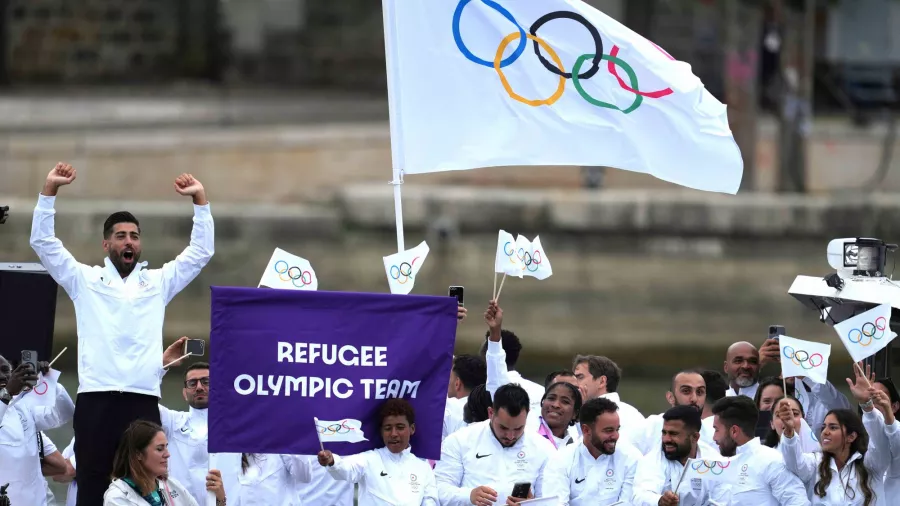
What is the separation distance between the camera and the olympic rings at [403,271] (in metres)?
11.6

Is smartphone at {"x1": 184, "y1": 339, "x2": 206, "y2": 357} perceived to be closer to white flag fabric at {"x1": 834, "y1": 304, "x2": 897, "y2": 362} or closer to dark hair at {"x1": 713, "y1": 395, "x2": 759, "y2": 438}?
dark hair at {"x1": 713, "y1": 395, "x2": 759, "y2": 438}

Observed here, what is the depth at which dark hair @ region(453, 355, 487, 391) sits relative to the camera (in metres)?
13.4

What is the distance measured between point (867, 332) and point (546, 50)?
273 cm

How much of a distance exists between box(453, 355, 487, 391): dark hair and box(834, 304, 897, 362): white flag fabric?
9.58 ft

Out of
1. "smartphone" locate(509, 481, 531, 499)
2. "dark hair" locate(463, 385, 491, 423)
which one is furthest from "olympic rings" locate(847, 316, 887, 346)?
"dark hair" locate(463, 385, 491, 423)

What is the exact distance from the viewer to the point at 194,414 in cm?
1223

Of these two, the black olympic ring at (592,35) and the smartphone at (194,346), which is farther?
the black olympic ring at (592,35)

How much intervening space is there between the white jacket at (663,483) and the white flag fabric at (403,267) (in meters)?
1.76

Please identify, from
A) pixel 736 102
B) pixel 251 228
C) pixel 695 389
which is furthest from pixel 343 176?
pixel 695 389

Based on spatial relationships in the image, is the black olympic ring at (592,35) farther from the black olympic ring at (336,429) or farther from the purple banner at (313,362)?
the black olympic ring at (336,429)

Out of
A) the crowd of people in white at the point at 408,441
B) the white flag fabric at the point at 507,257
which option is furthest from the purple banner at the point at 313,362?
the white flag fabric at the point at 507,257

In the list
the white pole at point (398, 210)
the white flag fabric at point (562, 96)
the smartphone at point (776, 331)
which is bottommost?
the smartphone at point (776, 331)

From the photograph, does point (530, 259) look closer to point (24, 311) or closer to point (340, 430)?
point (340, 430)

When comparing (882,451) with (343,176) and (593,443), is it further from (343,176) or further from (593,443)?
(343,176)
